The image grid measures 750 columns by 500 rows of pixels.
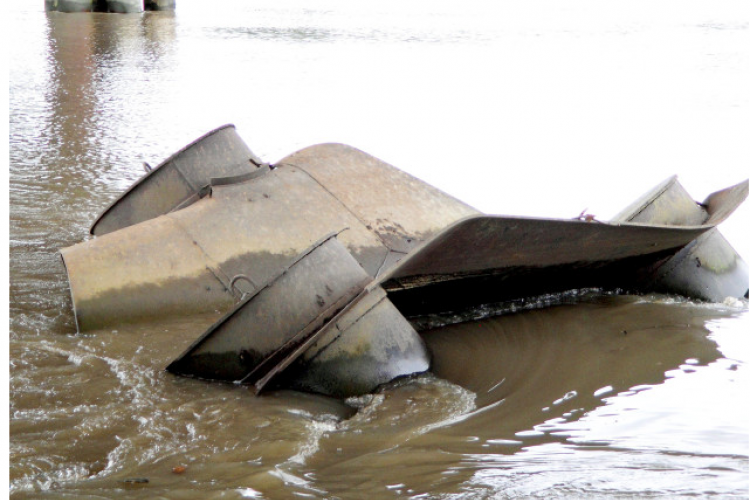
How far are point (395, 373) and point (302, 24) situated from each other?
22.1 m

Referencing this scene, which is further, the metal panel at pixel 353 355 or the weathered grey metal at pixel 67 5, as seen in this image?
the weathered grey metal at pixel 67 5

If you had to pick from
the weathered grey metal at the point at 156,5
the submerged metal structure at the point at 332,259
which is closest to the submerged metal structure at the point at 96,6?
the weathered grey metal at the point at 156,5

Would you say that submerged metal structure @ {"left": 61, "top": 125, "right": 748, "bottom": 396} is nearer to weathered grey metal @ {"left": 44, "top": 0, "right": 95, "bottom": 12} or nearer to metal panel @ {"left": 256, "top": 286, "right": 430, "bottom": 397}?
metal panel @ {"left": 256, "top": 286, "right": 430, "bottom": 397}

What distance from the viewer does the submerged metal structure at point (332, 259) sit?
11.4 ft

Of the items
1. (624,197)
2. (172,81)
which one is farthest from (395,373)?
(172,81)

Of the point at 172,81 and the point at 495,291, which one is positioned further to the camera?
the point at 172,81

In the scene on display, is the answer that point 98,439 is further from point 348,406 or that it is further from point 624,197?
point 624,197

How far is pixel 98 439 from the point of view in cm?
297

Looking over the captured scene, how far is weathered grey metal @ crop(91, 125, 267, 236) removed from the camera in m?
4.87

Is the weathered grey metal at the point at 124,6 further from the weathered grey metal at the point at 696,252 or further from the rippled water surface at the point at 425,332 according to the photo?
the weathered grey metal at the point at 696,252

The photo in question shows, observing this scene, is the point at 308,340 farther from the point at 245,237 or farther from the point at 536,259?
the point at 536,259

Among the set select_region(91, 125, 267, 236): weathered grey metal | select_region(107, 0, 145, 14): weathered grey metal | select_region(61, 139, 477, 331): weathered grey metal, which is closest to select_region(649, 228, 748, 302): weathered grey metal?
select_region(61, 139, 477, 331): weathered grey metal

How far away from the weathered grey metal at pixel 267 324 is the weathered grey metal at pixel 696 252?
2167mm

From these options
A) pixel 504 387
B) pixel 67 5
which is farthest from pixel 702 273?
pixel 67 5
